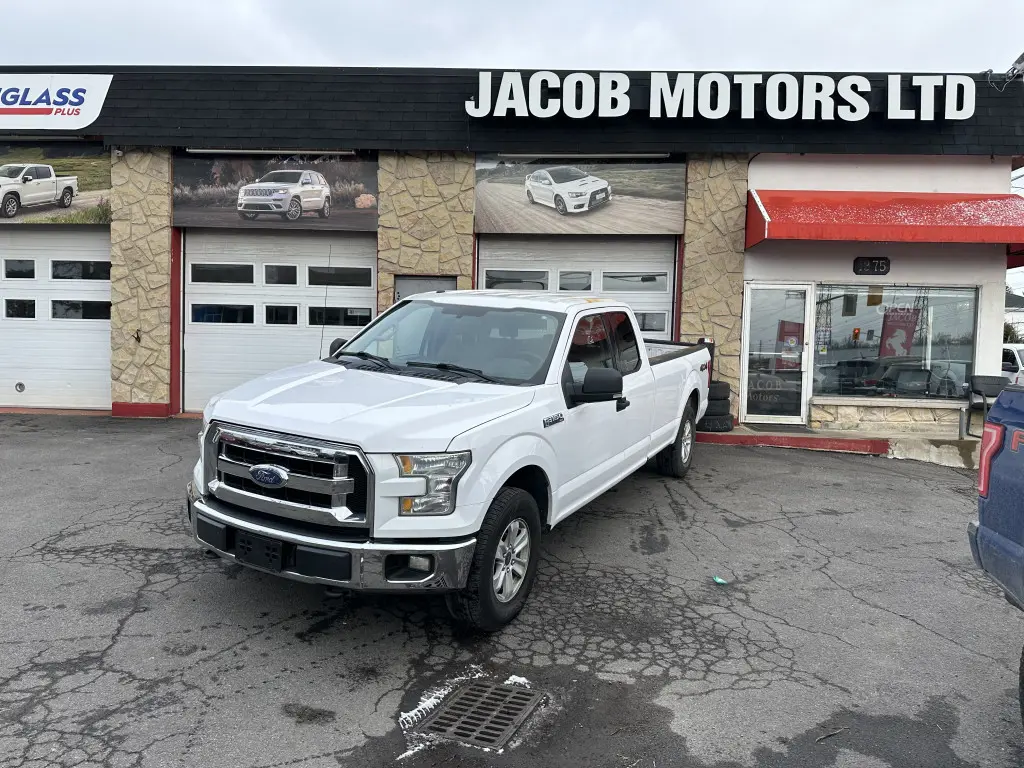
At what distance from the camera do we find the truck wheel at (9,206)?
→ 11.9 metres

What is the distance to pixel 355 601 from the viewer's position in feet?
16.3

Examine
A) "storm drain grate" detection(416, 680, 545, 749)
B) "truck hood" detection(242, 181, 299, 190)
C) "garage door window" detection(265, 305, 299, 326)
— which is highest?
"truck hood" detection(242, 181, 299, 190)

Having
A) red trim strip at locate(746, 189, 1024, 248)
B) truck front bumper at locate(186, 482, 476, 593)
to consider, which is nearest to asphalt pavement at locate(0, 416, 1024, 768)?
truck front bumper at locate(186, 482, 476, 593)

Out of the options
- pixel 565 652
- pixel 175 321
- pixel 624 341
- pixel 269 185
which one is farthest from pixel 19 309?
pixel 565 652

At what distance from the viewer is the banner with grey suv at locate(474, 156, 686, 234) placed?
11.6 m

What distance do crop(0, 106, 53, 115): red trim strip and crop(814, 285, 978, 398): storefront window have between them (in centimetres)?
1127

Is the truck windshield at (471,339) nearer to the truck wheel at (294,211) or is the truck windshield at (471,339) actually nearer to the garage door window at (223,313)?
the truck wheel at (294,211)

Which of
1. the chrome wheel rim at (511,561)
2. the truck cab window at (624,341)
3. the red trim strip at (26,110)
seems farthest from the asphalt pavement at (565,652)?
the red trim strip at (26,110)

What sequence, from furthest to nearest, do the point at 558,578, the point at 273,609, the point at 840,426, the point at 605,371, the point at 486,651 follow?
the point at 840,426 → the point at 558,578 → the point at 605,371 → the point at 273,609 → the point at 486,651

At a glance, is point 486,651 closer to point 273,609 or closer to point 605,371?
point 273,609

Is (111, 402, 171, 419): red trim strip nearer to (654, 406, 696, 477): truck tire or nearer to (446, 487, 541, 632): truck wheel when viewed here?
(654, 406, 696, 477): truck tire

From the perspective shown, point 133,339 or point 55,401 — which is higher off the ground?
point 133,339

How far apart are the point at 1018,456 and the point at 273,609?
3898mm

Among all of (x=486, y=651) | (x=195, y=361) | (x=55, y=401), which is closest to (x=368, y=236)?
(x=195, y=361)
